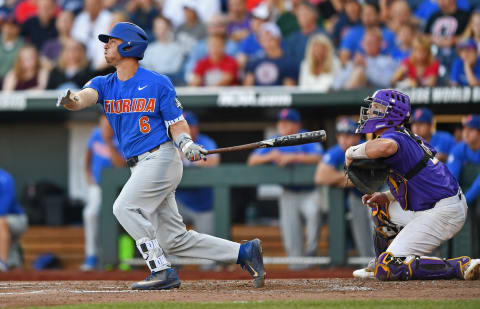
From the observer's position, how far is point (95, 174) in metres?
11.0

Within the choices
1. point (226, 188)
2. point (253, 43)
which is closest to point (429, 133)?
point (226, 188)

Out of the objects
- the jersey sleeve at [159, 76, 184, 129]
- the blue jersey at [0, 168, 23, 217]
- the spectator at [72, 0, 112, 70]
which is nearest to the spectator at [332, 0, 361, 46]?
the spectator at [72, 0, 112, 70]

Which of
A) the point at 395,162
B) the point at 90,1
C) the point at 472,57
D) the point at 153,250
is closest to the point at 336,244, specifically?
the point at 472,57

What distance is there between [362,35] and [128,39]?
231 inches

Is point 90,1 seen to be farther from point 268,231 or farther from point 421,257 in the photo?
point 421,257

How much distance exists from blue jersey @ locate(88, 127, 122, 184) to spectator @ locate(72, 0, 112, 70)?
1.77 m

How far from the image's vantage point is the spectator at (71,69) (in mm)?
11972

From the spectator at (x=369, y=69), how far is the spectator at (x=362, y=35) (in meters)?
0.14

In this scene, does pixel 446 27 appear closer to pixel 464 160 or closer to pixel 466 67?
pixel 466 67

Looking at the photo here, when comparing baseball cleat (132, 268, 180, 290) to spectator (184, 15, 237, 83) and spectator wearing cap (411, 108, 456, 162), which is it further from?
spectator (184, 15, 237, 83)

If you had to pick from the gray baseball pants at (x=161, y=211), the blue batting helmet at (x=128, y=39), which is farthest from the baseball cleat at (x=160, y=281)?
the blue batting helmet at (x=128, y=39)

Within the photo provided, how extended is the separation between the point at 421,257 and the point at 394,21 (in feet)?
18.6

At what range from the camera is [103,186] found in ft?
33.4

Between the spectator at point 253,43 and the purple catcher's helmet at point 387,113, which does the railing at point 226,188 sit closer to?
the spectator at point 253,43
